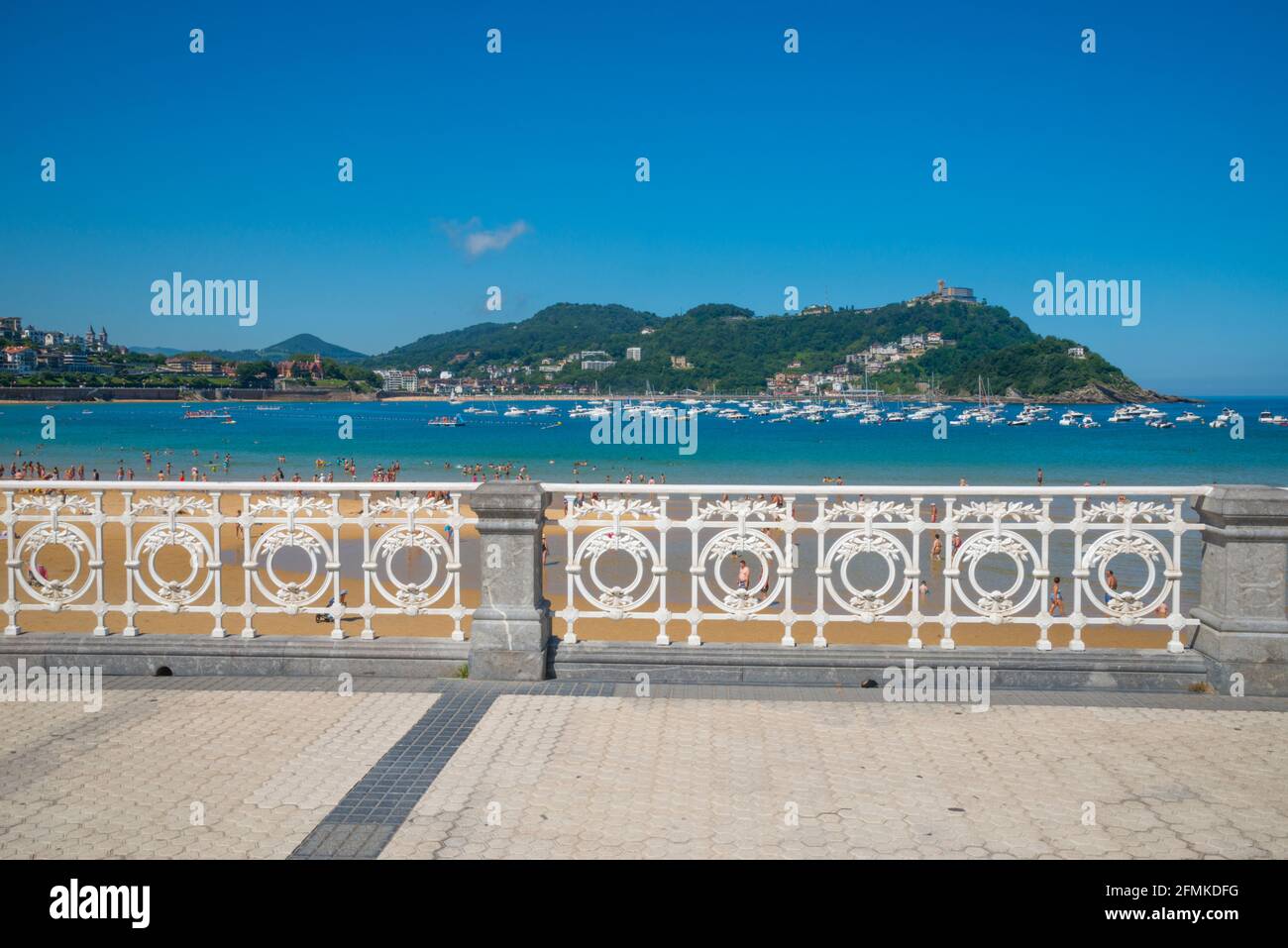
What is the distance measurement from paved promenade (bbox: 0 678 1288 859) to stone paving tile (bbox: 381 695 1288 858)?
0.05 ft

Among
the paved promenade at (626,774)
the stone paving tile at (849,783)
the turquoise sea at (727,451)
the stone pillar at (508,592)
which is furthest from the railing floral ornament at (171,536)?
the turquoise sea at (727,451)

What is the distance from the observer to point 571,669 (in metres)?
6.97

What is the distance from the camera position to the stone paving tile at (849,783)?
14.1 ft

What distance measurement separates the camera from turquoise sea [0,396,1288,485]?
60.6 m

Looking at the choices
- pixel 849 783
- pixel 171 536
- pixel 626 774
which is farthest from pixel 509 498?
pixel 849 783

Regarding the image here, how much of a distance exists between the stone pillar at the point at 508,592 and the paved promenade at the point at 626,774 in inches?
7.5

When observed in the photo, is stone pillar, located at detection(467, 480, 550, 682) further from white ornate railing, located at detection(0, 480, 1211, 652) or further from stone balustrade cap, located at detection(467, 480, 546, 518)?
white ornate railing, located at detection(0, 480, 1211, 652)

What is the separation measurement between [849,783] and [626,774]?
1206mm

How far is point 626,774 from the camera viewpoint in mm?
5129

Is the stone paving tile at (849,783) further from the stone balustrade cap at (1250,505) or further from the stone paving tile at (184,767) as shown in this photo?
the stone balustrade cap at (1250,505)

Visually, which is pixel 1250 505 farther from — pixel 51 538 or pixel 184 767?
pixel 51 538
